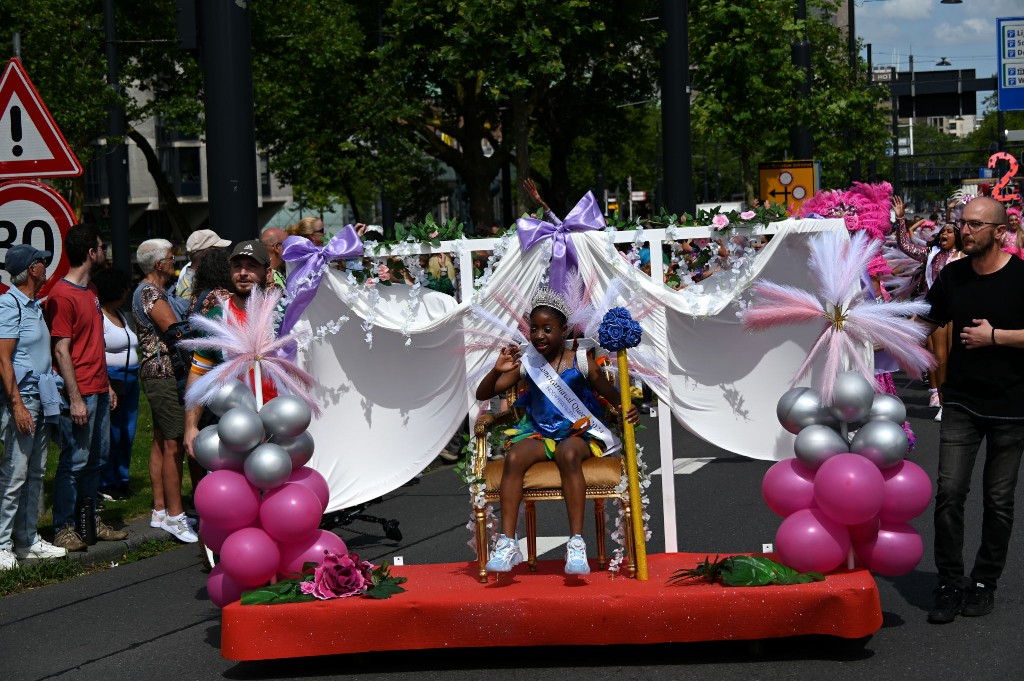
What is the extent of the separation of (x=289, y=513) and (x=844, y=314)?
2.82 metres

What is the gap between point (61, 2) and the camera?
2322cm

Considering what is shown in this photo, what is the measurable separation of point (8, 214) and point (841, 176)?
20.3m

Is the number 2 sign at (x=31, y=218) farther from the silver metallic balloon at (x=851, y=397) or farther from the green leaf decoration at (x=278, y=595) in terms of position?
the silver metallic balloon at (x=851, y=397)

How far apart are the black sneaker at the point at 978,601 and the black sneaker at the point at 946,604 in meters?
0.03

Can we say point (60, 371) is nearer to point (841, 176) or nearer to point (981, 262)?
point (981, 262)

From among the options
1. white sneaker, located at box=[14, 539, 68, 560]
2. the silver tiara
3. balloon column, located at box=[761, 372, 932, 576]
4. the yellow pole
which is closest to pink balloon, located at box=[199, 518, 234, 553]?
the silver tiara

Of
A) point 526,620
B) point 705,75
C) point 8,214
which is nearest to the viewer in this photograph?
point 526,620

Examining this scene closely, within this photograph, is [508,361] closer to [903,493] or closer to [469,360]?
[469,360]

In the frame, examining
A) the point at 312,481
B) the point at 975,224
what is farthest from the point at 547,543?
the point at 975,224

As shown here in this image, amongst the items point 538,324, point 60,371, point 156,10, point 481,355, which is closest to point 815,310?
point 538,324

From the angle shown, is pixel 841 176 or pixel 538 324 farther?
pixel 841 176

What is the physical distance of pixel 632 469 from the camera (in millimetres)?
6746

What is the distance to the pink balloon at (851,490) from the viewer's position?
21.3ft

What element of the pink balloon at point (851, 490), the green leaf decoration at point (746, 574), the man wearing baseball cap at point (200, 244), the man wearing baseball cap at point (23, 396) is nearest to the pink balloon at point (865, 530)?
the pink balloon at point (851, 490)
